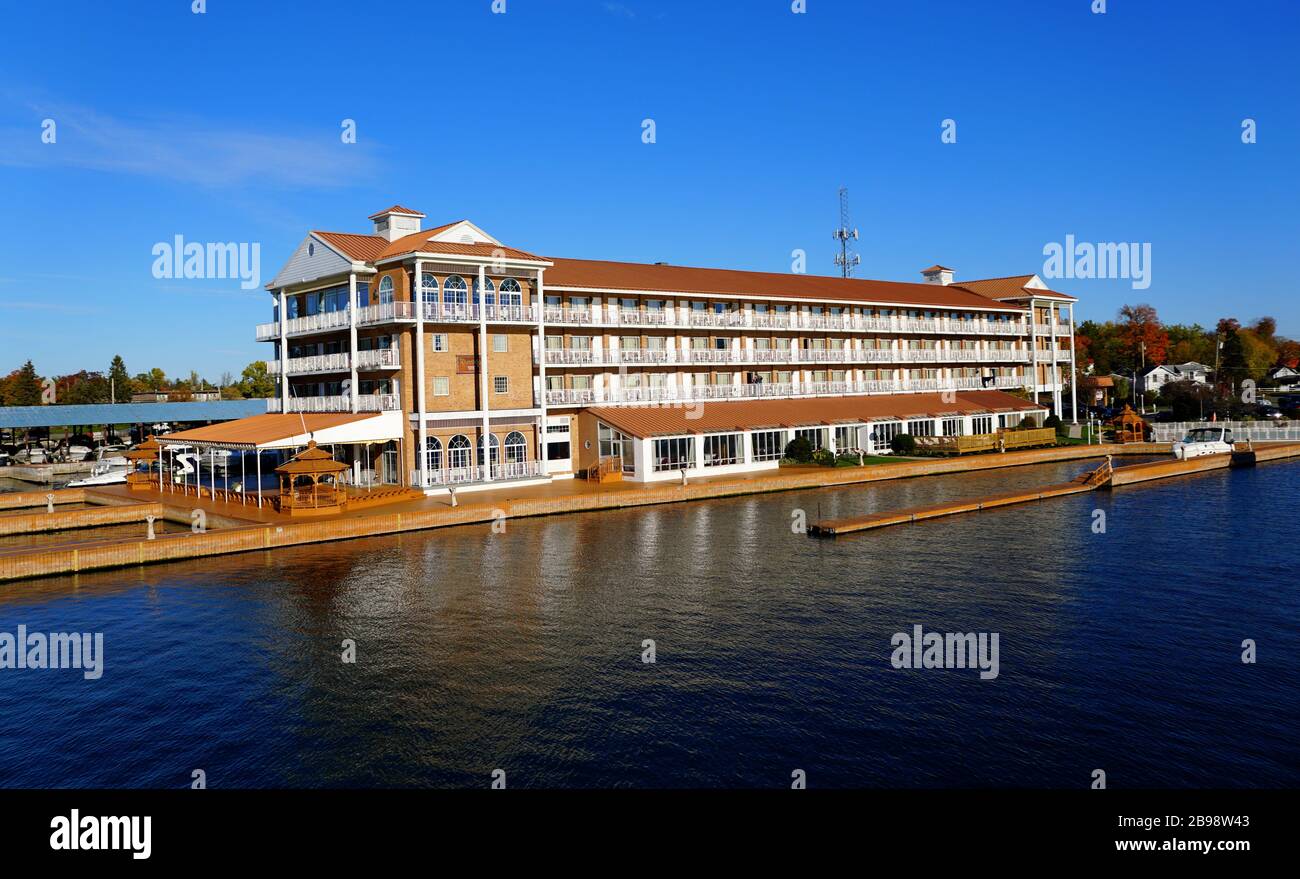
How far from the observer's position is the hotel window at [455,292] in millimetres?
41438

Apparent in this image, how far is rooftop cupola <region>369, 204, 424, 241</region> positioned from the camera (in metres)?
46.8

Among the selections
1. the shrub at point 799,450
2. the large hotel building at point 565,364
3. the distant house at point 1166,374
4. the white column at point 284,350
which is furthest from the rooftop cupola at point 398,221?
the distant house at point 1166,374

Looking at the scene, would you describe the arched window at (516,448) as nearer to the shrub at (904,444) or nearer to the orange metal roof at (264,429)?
the orange metal roof at (264,429)

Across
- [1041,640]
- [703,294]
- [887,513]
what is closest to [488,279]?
[703,294]

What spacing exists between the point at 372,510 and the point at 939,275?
62621 millimetres

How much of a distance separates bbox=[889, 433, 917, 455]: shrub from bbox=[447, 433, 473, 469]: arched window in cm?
2872

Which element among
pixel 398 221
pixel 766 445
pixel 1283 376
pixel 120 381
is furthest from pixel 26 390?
pixel 1283 376

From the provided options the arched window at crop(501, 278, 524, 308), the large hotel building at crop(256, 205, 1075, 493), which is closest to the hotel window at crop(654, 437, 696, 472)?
the large hotel building at crop(256, 205, 1075, 493)

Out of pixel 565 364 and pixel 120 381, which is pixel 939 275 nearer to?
pixel 565 364

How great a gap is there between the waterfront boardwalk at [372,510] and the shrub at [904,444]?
10.6ft

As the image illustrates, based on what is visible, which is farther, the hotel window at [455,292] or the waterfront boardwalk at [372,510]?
the hotel window at [455,292]

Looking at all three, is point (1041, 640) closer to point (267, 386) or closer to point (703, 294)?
point (703, 294)

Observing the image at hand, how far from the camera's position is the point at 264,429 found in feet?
136
